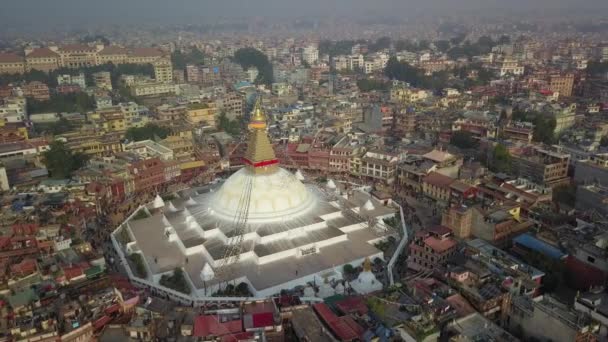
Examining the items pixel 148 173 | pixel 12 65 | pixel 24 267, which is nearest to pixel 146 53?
pixel 12 65

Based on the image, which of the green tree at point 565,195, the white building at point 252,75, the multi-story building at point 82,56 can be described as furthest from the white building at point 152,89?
the green tree at point 565,195

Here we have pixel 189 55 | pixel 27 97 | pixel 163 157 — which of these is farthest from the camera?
pixel 189 55

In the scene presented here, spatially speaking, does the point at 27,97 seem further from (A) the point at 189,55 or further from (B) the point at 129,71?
(A) the point at 189,55

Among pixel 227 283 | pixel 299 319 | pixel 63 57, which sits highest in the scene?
pixel 63 57

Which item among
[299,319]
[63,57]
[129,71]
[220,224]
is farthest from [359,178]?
[63,57]

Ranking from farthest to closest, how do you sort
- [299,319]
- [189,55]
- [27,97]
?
1. [189,55]
2. [27,97]
3. [299,319]

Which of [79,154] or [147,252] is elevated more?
[79,154]

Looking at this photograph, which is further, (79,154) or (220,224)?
(79,154)
